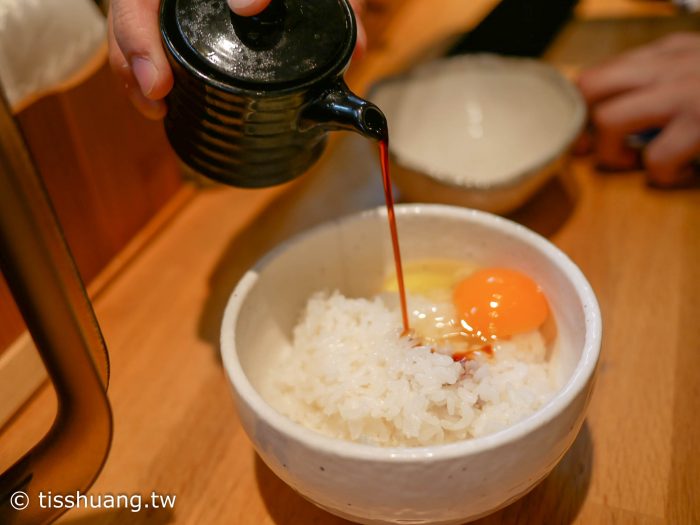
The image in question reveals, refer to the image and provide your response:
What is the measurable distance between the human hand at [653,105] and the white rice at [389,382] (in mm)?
616

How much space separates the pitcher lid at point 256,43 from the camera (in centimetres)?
75

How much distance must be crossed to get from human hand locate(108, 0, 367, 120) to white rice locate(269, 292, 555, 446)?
1.21 feet

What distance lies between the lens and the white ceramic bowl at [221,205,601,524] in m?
0.65

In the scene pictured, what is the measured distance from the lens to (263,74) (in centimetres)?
75

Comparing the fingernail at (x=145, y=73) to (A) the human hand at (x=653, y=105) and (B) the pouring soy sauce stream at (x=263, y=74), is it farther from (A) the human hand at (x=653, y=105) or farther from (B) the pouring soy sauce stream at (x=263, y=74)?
(A) the human hand at (x=653, y=105)

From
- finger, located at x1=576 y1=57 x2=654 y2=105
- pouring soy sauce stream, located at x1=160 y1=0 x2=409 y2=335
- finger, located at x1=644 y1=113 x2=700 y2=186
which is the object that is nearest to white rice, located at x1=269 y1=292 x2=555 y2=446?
pouring soy sauce stream, located at x1=160 y1=0 x2=409 y2=335

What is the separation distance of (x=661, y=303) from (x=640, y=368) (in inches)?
6.4

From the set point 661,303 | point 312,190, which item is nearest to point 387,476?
point 661,303

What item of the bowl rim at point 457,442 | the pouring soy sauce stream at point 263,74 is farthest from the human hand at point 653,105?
the pouring soy sauce stream at point 263,74

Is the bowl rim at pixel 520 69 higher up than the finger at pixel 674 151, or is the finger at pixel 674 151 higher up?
the bowl rim at pixel 520 69

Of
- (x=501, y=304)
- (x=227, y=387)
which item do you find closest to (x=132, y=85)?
(x=227, y=387)

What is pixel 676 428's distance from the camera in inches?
36.0

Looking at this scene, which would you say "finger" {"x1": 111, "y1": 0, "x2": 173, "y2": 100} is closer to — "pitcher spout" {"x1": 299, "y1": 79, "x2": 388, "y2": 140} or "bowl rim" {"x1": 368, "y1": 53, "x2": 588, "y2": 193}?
"pitcher spout" {"x1": 299, "y1": 79, "x2": 388, "y2": 140}

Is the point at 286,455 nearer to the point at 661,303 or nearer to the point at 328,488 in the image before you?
the point at 328,488
